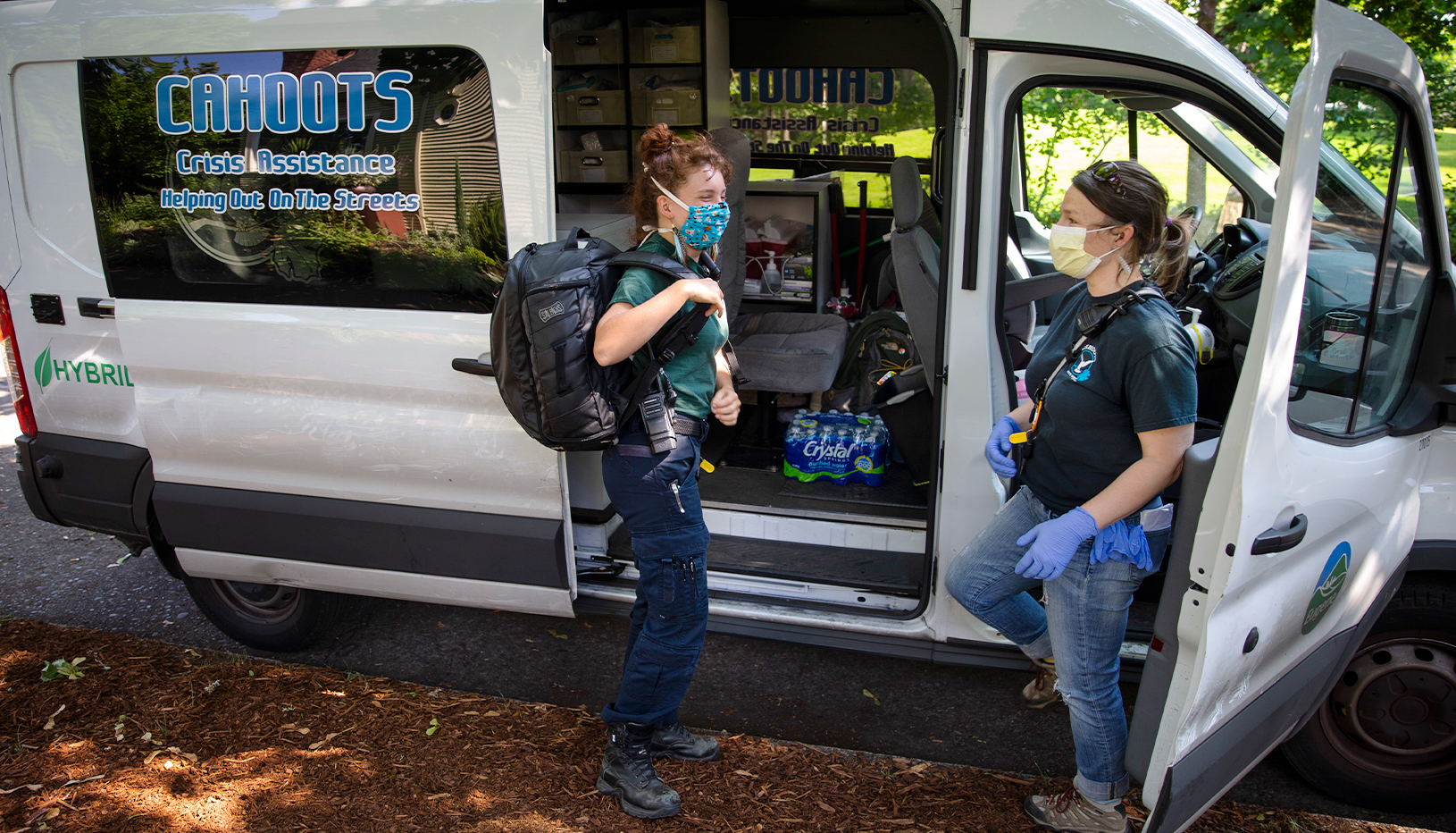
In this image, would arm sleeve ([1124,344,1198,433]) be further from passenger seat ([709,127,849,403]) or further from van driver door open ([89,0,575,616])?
passenger seat ([709,127,849,403])

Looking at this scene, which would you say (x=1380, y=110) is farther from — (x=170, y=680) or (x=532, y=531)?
(x=170, y=680)

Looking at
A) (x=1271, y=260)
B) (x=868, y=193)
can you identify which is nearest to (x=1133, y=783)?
(x=1271, y=260)

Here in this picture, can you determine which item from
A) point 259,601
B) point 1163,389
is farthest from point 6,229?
point 1163,389

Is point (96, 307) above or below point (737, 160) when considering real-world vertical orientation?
below

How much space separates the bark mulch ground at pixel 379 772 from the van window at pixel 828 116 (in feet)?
16.3

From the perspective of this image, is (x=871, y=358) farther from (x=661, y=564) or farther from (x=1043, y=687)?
(x=661, y=564)

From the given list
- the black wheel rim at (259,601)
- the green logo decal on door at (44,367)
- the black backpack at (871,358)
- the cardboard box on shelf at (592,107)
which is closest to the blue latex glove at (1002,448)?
the black backpack at (871,358)

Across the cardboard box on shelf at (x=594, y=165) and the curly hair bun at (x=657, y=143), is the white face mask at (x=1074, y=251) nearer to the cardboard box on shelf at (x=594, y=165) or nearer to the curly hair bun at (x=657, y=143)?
the curly hair bun at (x=657, y=143)

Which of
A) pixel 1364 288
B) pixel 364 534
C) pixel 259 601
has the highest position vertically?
pixel 1364 288

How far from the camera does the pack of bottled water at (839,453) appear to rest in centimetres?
406

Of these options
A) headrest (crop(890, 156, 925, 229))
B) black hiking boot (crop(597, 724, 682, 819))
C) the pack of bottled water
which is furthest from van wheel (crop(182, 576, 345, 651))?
headrest (crop(890, 156, 925, 229))

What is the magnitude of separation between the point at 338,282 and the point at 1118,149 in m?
4.35

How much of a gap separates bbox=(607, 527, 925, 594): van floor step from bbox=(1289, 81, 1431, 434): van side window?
1.36 meters

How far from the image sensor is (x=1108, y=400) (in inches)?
86.4
